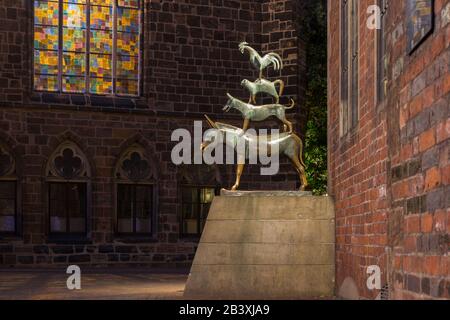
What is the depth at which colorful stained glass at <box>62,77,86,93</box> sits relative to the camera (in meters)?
21.0

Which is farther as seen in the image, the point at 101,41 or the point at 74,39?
the point at 101,41

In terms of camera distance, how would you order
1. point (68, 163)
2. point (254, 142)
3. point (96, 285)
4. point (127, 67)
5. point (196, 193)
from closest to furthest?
point (254, 142) < point (96, 285) < point (68, 163) < point (127, 67) < point (196, 193)

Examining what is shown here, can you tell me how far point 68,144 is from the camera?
67.8 feet

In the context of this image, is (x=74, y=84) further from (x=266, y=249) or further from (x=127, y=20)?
(x=266, y=249)

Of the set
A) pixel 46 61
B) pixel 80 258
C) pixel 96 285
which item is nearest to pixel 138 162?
pixel 80 258

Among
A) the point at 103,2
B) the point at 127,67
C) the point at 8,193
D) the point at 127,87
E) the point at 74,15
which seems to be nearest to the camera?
the point at 8,193

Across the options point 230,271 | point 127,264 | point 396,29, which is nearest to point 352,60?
point 230,271

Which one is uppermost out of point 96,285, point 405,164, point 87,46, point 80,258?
point 87,46

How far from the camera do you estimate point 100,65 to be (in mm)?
21375

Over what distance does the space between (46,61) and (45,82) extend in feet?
1.75

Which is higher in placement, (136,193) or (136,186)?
(136,186)

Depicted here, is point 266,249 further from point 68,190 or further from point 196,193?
point 196,193

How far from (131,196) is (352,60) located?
1186cm

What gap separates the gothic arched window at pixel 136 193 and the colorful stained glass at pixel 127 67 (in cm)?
185
